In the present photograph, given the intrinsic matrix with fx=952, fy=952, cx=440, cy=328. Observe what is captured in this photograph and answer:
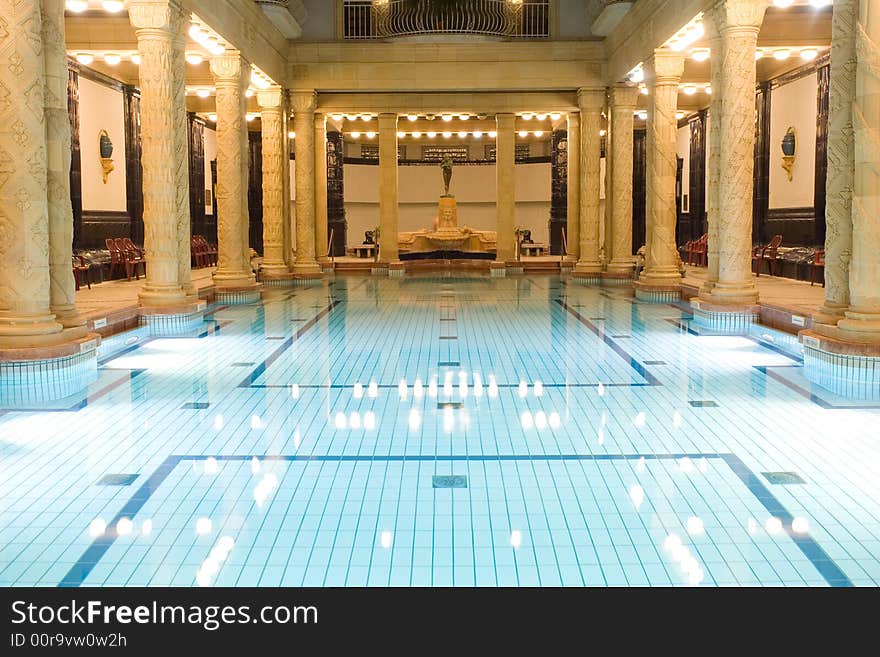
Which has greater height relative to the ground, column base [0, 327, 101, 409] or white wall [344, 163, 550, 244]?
white wall [344, 163, 550, 244]

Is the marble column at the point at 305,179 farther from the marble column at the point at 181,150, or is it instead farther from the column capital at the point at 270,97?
the marble column at the point at 181,150

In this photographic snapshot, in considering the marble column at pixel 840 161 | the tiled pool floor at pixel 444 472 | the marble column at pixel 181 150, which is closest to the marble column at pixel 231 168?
the marble column at pixel 181 150

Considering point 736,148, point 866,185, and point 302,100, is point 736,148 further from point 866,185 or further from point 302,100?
point 302,100

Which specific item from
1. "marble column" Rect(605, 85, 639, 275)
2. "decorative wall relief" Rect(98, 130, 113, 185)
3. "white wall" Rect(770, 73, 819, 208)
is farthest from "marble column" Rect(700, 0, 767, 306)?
"decorative wall relief" Rect(98, 130, 113, 185)

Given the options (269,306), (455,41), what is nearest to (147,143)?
(269,306)

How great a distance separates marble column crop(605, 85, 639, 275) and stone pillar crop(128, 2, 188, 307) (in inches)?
351

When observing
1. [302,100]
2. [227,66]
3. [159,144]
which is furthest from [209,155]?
[159,144]

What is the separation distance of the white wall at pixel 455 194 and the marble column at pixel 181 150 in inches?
731

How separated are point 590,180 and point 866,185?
466 inches

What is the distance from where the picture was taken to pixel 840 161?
7.62 metres

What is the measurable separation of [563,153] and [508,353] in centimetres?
1887

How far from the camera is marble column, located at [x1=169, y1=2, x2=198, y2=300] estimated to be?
1079 cm

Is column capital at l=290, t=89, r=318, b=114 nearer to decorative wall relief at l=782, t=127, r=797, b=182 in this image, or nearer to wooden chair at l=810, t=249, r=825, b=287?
decorative wall relief at l=782, t=127, r=797, b=182

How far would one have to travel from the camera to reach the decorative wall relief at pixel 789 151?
16141mm
